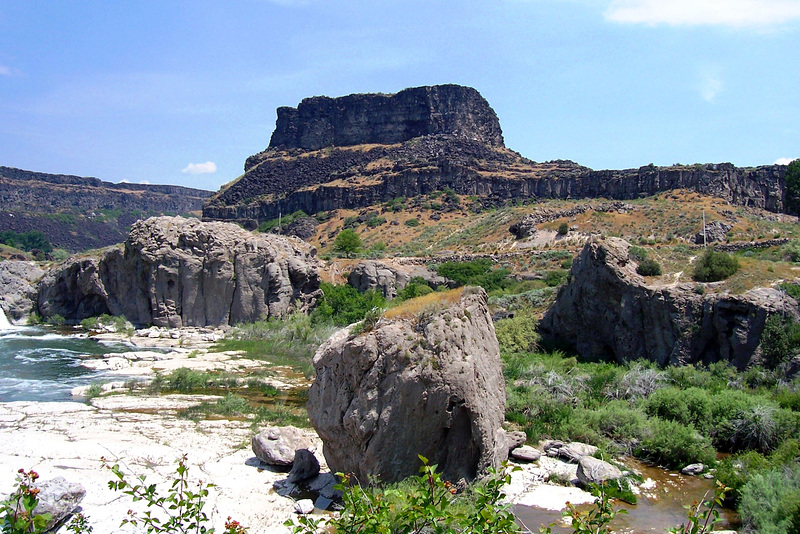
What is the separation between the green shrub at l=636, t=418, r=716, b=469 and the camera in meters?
12.6

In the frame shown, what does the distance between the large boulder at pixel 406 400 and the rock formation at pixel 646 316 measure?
1211cm

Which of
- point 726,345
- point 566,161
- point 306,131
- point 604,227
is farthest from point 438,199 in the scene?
point 726,345

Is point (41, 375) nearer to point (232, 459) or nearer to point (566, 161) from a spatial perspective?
point (232, 459)

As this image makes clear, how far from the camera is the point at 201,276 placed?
36250 mm

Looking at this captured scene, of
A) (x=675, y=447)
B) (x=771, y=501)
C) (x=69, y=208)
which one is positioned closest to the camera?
(x=771, y=501)

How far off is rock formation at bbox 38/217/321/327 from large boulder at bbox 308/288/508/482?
85.9 ft

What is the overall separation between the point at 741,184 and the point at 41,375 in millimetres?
78960

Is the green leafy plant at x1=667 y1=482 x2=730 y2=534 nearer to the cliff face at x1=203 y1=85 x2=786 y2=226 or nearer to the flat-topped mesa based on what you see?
the cliff face at x1=203 y1=85 x2=786 y2=226

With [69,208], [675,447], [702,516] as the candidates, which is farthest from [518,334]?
[69,208]

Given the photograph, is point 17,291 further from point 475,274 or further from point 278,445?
point 278,445

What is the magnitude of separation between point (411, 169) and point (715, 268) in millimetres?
76183

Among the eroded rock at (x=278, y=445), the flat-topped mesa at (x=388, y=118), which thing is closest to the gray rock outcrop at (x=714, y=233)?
the eroded rock at (x=278, y=445)

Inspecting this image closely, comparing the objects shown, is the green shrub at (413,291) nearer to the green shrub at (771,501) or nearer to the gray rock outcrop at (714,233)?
the gray rock outcrop at (714,233)

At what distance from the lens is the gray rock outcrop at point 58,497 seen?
8.02 metres
